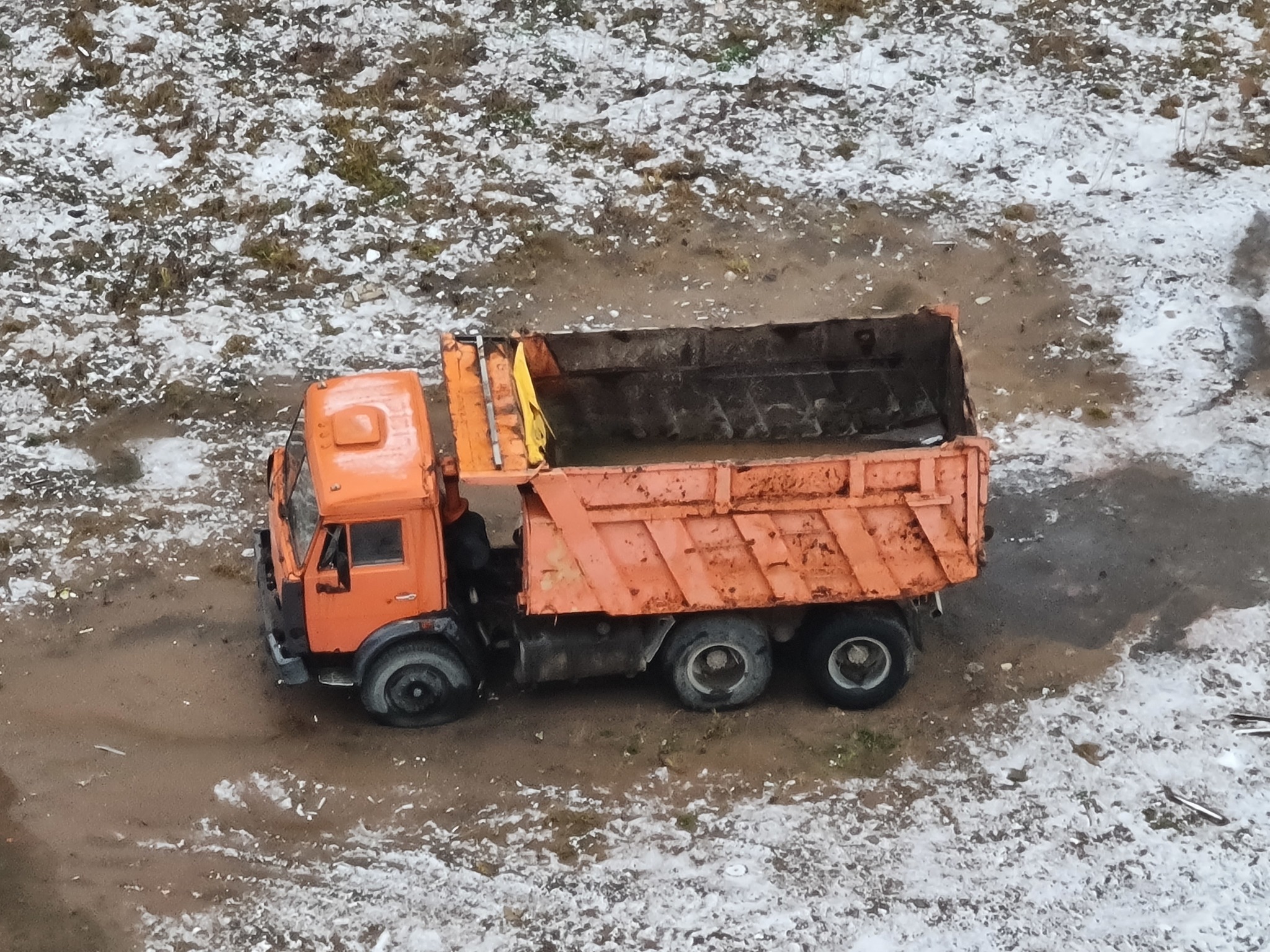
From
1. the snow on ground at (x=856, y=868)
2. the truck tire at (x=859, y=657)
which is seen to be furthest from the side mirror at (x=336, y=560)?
the truck tire at (x=859, y=657)

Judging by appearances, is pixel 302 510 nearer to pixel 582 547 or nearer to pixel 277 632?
pixel 277 632

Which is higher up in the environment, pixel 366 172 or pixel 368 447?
pixel 366 172

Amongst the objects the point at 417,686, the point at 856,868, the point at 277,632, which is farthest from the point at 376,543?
the point at 856,868

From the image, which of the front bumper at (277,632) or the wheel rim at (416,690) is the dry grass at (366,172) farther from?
the wheel rim at (416,690)

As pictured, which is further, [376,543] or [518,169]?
[518,169]

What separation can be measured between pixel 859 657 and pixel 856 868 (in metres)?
1.43

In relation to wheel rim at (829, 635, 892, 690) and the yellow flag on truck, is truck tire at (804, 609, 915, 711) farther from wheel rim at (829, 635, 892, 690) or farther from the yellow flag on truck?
the yellow flag on truck

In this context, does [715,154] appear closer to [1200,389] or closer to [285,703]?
[1200,389]

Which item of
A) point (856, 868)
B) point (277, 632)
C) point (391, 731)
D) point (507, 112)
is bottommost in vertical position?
point (856, 868)

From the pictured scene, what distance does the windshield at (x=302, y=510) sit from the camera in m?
7.68

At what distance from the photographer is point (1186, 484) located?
1047 centimetres

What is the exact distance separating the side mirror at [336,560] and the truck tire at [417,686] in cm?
57

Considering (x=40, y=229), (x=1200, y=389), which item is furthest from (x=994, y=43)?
(x=40, y=229)

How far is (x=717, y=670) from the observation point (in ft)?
27.5
